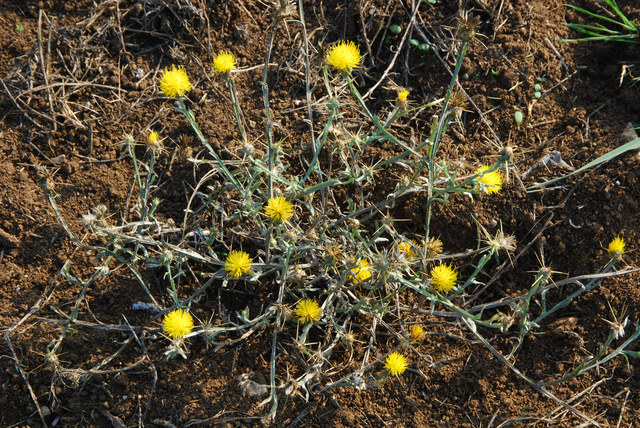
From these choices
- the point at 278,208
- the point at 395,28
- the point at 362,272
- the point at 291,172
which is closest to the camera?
the point at 278,208

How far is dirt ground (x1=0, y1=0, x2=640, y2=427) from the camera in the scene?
7.36ft

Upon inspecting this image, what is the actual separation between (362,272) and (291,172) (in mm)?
684

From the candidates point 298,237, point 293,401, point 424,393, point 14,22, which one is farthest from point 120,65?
point 424,393

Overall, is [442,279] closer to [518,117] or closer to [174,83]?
[518,117]

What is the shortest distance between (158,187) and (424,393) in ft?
4.98

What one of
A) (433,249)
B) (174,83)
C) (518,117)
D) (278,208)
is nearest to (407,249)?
(433,249)

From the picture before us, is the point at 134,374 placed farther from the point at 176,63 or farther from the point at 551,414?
the point at 551,414

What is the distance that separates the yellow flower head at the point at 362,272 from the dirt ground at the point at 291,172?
0.32 m

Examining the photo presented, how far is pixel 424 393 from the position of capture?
89.8 inches

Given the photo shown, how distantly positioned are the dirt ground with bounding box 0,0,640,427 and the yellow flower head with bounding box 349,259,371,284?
0.32m

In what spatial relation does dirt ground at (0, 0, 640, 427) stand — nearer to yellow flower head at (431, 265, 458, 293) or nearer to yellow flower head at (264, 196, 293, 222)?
yellow flower head at (431, 265, 458, 293)

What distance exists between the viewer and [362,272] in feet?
6.94

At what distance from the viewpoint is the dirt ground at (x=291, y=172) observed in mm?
2244

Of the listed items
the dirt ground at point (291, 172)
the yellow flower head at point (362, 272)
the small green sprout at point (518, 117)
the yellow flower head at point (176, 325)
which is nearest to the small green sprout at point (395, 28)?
the dirt ground at point (291, 172)
